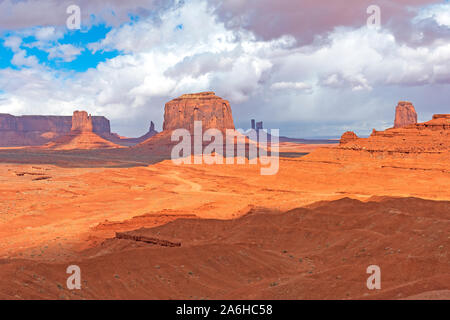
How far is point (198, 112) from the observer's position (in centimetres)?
14275

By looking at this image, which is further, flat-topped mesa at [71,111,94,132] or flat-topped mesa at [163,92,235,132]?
flat-topped mesa at [71,111,94,132]

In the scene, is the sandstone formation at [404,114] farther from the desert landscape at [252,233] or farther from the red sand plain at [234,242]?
the red sand plain at [234,242]

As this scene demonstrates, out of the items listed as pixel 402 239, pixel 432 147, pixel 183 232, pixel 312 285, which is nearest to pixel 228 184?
pixel 432 147

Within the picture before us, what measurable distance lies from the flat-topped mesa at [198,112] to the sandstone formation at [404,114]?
193 feet

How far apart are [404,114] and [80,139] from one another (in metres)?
123

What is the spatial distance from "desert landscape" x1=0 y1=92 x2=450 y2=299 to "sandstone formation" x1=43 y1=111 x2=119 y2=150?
108m

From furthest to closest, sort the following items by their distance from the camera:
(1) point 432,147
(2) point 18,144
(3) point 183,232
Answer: (2) point 18,144 < (1) point 432,147 < (3) point 183,232

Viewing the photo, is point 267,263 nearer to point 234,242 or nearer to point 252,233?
point 234,242

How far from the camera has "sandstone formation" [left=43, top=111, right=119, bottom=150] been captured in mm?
153750

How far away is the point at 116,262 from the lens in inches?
516

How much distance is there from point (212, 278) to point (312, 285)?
3833mm

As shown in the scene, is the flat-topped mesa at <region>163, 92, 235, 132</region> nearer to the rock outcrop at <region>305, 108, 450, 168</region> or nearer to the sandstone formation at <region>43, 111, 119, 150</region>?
the sandstone formation at <region>43, 111, 119, 150</region>

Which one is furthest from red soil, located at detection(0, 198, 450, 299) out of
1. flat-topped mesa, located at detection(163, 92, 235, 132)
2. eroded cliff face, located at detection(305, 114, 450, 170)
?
flat-topped mesa, located at detection(163, 92, 235, 132)

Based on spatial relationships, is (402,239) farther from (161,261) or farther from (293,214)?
(161,261)
